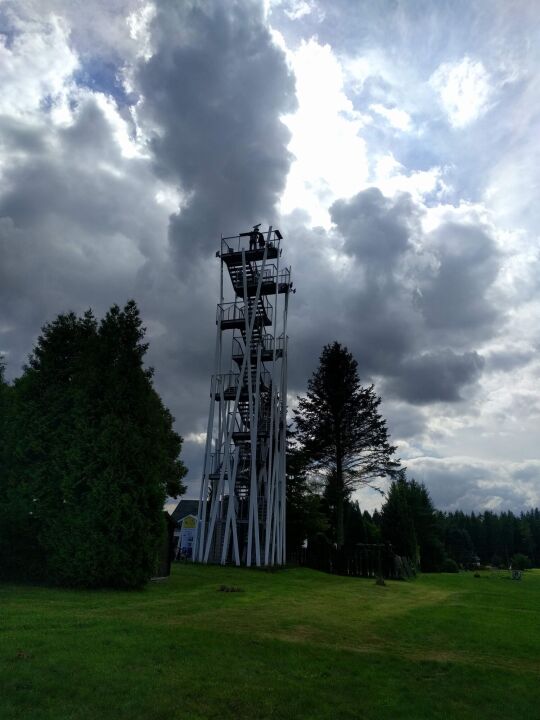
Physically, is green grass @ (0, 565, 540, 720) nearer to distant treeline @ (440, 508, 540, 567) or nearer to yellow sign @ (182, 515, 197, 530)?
yellow sign @ (182, 515, 197, 530)

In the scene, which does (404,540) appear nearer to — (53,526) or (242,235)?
(242,235)

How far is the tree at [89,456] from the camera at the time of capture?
1554 cm

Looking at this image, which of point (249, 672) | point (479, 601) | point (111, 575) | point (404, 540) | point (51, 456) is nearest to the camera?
point (249, 672)

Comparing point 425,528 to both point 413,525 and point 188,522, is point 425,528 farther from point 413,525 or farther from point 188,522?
point 188,522

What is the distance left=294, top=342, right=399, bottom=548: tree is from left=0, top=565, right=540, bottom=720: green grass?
2567 centimetres

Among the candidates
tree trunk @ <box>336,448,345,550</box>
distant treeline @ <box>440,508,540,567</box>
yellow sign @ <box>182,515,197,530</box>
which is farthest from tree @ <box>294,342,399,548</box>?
distant treeline @ <box>440,508,540,567</box>

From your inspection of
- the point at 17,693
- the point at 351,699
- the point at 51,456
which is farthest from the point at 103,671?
the point at 51,456

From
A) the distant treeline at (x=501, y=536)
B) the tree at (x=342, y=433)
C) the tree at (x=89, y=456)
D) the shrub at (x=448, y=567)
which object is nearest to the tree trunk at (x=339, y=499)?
the tree at (x=342, y=433)

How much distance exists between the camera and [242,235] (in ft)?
110

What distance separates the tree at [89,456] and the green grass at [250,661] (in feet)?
5.18

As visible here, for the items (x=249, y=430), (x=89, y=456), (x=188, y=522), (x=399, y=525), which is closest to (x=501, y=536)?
(x=399, y=525)

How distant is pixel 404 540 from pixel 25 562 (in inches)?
1599

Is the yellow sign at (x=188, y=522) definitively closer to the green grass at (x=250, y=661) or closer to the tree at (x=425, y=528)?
the tree at (x=425, y=528)

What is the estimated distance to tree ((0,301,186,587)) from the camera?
1554 cm
